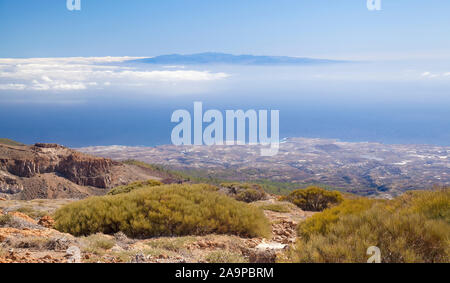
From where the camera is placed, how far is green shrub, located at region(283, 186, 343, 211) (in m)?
15.5

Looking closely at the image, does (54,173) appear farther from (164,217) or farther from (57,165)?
(164,217)

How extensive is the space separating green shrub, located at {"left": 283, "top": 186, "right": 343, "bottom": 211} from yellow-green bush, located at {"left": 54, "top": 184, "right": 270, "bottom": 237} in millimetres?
7561

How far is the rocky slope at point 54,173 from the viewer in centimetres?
3675

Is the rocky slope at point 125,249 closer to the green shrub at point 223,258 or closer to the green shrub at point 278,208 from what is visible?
the green shrub at point 223,258

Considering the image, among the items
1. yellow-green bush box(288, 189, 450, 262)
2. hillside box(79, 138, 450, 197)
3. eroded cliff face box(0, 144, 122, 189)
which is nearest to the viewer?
yellow-green bush box(288, 189, 450, 262)

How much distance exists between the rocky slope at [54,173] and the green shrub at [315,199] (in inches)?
1057

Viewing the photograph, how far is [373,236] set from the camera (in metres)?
4.96

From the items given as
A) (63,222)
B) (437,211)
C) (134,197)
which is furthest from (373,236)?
(63,222)

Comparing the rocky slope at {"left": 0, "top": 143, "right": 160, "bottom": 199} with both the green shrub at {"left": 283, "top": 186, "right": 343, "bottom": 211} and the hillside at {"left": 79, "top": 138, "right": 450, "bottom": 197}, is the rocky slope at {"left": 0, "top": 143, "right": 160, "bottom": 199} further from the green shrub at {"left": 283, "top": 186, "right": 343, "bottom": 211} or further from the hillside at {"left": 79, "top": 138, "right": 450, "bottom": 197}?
the green shrub at {"left": 283, "top": 186, "right": 343, "bottom": 211}

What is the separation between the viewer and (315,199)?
16000 millimetres

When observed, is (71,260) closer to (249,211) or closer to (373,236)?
(373,236)

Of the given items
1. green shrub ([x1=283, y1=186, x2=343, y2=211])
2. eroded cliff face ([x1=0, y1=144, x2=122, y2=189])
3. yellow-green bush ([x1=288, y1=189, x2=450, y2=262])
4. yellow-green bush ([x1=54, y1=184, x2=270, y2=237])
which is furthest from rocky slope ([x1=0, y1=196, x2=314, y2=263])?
eroded cliff face ([x1=0, y1=144, x2=122, y2=189])

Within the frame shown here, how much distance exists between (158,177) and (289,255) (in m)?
45.5

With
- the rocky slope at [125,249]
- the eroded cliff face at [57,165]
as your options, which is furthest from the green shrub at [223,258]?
the eroded cliff face at [57,165]
